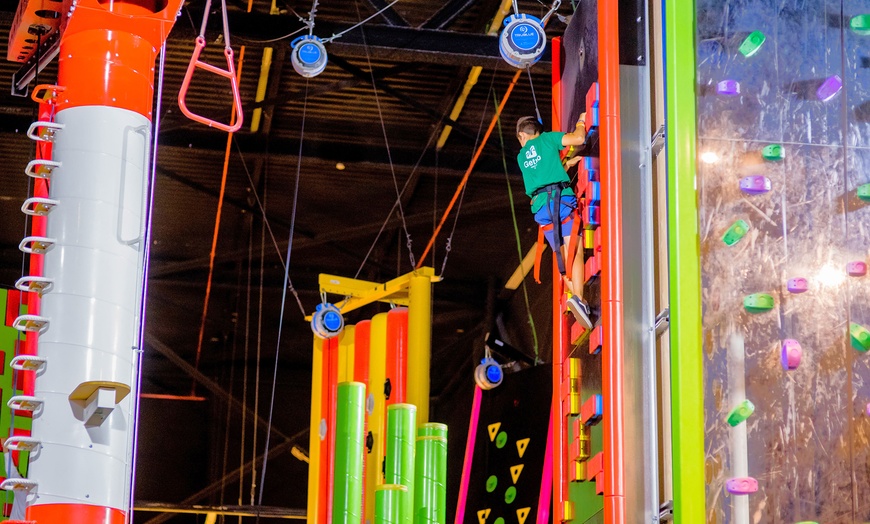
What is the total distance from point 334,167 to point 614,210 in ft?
29.1

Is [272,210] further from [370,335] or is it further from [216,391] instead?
[370,335]

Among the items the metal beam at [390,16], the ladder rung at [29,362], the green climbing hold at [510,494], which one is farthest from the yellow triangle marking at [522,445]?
the ladder rung at [29,362]

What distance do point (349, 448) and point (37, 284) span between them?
181 inches

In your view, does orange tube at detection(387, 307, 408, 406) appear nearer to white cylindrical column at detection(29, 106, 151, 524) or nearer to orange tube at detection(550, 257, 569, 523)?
orange tube at detection(550, 257, 569, 523)

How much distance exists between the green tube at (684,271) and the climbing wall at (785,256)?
6cm

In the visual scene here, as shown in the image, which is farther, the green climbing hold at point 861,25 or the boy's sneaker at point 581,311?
the boy's sneaker at point 581,311

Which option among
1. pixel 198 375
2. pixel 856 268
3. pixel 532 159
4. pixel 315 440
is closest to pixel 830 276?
pixel 856 268

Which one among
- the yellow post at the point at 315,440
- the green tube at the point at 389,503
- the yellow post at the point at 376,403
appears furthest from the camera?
the yellow post at the point at 315,440

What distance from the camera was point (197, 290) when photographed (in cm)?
1973

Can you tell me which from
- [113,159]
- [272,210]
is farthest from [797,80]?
[272,210]

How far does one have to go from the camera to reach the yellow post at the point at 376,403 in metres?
11.5

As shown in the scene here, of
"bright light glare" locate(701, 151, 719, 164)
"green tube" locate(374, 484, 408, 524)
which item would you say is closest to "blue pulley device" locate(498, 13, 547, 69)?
"bright light glare" locate(701, 151, 719, 164)

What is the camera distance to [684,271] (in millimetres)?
7031

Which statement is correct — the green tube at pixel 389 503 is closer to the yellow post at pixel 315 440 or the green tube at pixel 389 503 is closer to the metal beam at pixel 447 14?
the yellow post at pixel 315 440
